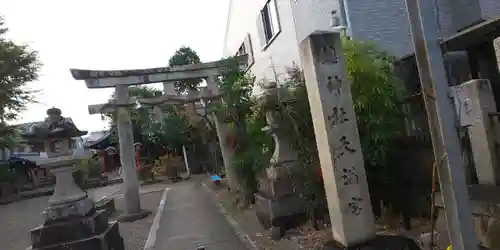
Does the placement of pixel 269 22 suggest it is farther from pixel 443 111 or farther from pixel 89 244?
pixel 443 111

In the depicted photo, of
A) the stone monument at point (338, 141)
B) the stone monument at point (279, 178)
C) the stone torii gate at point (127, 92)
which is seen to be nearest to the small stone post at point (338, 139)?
the stone monument at point (338, 141)

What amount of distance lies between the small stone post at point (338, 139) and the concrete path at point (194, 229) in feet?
11.3

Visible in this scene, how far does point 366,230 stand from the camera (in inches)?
184

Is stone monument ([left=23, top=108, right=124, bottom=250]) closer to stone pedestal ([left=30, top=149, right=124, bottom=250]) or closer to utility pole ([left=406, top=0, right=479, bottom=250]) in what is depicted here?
stone pedestal ([left=30, top=149, right=124, bottom=250])

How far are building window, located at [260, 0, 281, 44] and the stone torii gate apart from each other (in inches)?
46.2

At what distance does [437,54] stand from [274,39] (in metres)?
10.6

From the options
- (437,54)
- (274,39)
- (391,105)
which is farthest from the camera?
(274,39)

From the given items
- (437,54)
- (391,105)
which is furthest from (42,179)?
(437,54)

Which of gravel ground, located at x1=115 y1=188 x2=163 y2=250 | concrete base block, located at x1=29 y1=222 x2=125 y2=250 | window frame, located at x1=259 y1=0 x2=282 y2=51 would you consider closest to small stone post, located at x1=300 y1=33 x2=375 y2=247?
concrete base block, located at x1=29 y1=222 x2=125 y2=250

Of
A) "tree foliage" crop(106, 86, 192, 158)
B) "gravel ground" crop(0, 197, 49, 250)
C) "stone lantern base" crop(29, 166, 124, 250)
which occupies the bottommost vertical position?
"gravel ground" crop(0, 197, 49, 250)

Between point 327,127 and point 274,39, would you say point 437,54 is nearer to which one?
point 327,127

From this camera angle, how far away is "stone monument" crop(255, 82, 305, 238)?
7.76 m

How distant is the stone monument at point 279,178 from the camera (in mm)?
7762

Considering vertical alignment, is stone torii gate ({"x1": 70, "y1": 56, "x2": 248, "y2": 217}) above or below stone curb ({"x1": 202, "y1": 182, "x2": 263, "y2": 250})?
above
